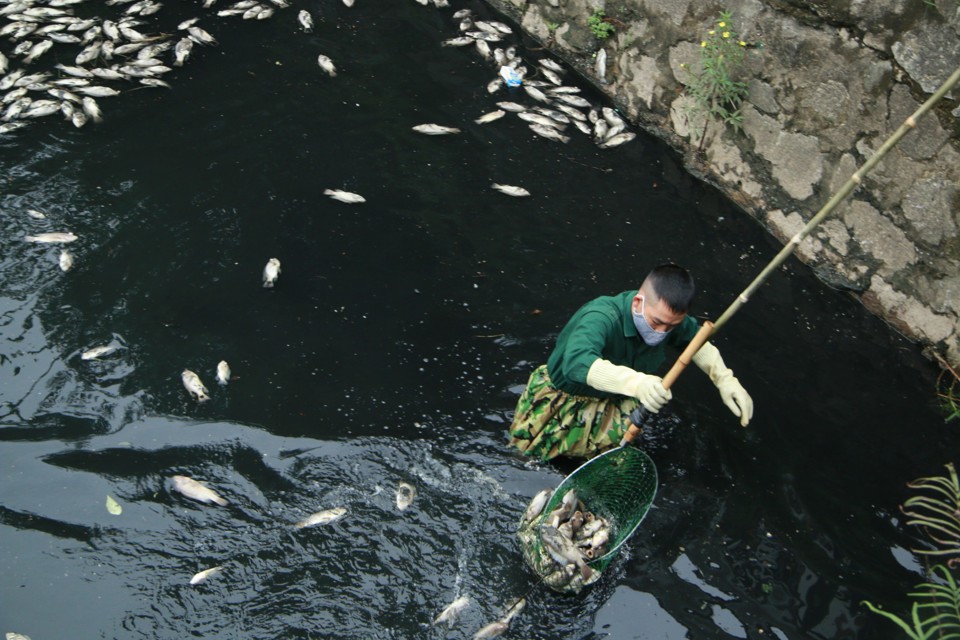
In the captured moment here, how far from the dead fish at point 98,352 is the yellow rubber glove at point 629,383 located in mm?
2778

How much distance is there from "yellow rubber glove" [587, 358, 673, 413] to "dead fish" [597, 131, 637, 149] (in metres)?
3.49

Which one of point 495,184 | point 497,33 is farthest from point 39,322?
point 497,33

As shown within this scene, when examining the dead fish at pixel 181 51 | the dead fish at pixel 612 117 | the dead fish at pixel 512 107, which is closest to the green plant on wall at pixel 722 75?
the dead fish at pixel 612 117

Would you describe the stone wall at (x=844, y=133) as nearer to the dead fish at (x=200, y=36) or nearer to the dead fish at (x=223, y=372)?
the dead fish at (x=200, y=36)

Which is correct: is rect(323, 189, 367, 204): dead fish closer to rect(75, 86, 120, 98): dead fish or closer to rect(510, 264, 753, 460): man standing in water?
rect(75, 86, 120, 98): dead fish

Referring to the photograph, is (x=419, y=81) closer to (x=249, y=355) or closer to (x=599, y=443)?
(x=249, y=355)

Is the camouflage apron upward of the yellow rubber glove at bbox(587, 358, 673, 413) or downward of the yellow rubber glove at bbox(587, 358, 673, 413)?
Answer: downward

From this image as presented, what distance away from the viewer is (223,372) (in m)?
4.82

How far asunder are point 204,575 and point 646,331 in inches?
89.5

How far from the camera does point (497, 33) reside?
26.4 feet

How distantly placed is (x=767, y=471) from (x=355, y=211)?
10.4ft

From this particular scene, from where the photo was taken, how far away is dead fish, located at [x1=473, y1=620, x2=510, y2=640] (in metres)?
3.77

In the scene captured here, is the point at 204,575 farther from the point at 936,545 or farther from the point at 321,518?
the point at 936,545

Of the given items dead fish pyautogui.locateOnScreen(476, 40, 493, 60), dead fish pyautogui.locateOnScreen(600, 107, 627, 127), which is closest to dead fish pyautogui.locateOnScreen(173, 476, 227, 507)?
dead fish pyautogui.locateOnScreen(600, 107, 627, 127)
